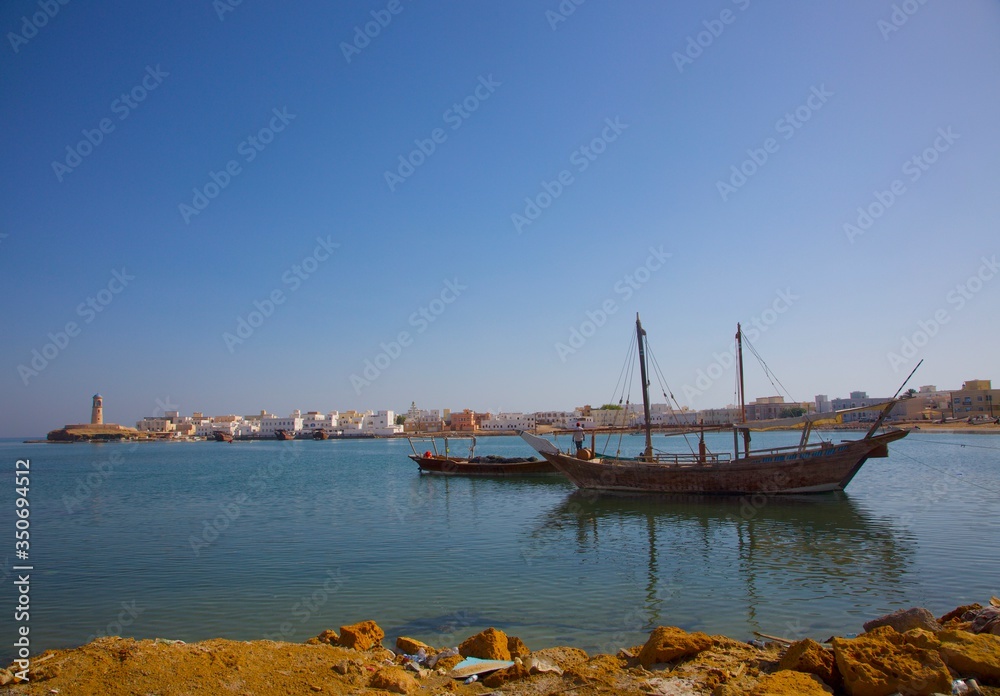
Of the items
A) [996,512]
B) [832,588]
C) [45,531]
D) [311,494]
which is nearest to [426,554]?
[832,588]

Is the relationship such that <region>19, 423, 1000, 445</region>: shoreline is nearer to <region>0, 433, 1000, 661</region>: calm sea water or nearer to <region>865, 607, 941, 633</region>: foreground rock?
<region>0, 433, 1000, 661</region>: calm sea water

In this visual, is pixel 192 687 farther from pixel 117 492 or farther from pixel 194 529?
pixel 117 492

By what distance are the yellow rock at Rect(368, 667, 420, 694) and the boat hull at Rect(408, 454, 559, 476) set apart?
29.9m

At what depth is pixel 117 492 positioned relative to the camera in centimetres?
3228

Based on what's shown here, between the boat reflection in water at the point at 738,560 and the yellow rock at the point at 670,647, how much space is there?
1.68 m

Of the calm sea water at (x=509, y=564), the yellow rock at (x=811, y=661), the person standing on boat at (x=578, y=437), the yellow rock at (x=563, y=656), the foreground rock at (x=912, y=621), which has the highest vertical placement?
the person standing on boat at (x=578, y=437)

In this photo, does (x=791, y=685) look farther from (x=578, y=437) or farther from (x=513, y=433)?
(x=513, y=433)

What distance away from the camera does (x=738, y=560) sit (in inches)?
566

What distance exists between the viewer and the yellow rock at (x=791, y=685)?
5.68m

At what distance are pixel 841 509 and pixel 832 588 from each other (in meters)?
11.4

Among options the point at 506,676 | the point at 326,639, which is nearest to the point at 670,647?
the point at 506,676

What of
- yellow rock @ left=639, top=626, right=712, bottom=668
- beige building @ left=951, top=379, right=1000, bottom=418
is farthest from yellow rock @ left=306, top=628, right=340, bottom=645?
beige building @ left=951, top=379, right=1000, bottom=418

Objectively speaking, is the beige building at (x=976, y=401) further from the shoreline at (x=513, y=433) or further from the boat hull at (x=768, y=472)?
the boat hull at (x=768, y=472)

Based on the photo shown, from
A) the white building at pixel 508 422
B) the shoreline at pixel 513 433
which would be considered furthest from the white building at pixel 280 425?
the white building at pixel 508 422
